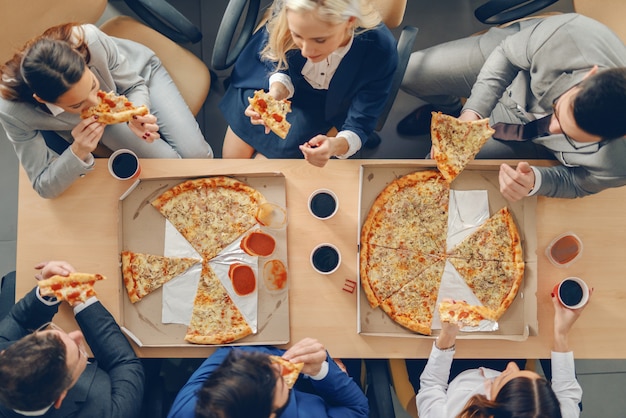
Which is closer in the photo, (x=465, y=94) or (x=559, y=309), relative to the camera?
(x=559, y=309)

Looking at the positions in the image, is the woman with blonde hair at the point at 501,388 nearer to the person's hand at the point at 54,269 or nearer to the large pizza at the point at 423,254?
the large pizza at the point at 423,254

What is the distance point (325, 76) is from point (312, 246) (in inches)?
29.6

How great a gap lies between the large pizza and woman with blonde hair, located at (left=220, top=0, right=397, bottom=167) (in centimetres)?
32

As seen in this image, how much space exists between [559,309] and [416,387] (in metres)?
0.76

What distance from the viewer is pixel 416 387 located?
234cm

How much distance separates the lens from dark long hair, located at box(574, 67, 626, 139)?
1.56m

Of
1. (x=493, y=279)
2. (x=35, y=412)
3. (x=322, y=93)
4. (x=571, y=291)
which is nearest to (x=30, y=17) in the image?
(x=322, y=93)

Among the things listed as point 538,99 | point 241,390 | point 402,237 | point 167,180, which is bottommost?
point 241,390

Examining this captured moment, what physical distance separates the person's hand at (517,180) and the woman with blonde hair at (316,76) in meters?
0.60

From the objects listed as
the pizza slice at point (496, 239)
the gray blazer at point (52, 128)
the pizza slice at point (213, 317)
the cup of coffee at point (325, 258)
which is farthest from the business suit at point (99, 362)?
the pizza slice at point (496, 239)

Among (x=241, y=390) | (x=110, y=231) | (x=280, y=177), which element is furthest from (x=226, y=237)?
(x=241, y=390)

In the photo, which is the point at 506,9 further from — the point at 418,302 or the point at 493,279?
the point at 418,302

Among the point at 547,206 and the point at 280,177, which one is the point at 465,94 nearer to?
the point at 547,206

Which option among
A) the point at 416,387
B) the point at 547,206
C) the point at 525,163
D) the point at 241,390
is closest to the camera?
the point at 241,390
